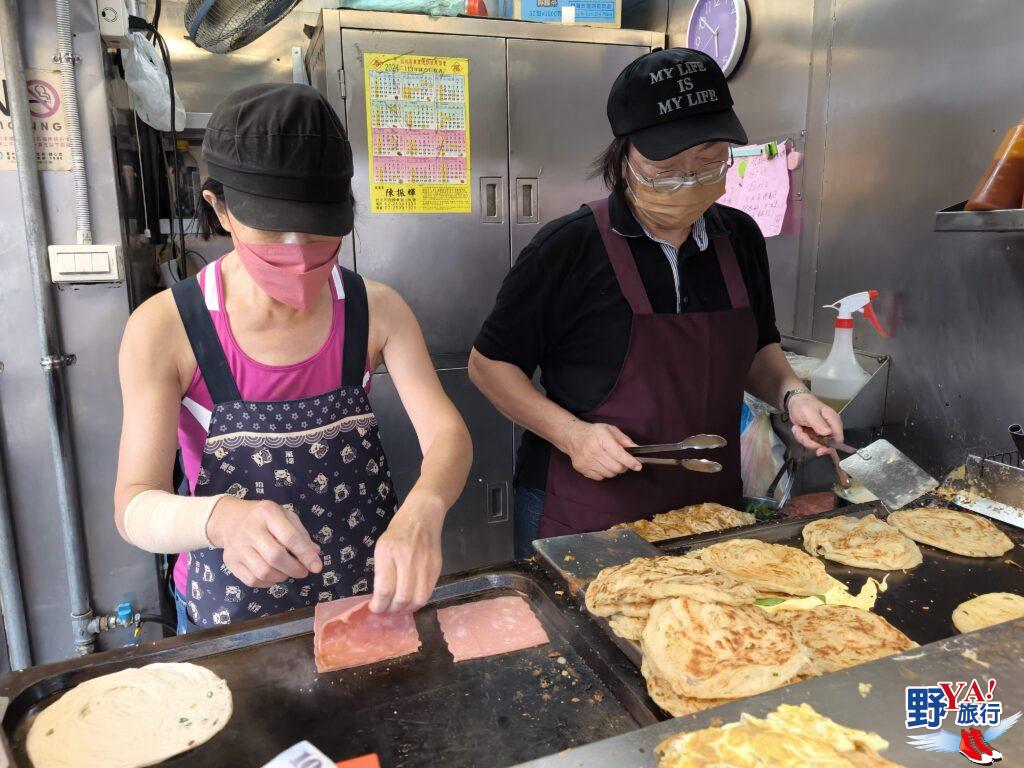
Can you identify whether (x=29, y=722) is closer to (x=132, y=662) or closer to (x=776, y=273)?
(x=132, y=662)

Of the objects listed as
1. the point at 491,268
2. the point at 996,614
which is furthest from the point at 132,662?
the point at 491,268

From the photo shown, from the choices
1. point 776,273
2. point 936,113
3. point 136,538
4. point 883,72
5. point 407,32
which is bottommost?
point 136,538

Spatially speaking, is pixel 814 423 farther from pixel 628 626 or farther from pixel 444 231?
pixel 444 231

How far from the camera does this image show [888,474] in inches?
75.8

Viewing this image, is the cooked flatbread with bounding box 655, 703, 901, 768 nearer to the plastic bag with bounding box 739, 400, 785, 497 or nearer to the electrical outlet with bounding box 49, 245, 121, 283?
the plastic bag with bounding box 739, 400, 785, 497

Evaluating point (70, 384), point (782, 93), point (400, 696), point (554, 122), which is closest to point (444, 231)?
point (554, 122)

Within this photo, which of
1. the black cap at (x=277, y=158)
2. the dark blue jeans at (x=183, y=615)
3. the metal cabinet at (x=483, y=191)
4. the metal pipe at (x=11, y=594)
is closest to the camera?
the black cap at (x=277, y=158)

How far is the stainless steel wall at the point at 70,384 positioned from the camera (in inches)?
91.1

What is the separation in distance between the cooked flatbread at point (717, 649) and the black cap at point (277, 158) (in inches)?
38.1

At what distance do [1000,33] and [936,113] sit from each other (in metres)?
0.29

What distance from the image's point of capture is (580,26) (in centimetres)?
350

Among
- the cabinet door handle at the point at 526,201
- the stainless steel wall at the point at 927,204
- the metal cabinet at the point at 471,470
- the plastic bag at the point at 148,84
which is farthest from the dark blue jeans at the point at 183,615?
the cabinet door handle at the point at 526,201

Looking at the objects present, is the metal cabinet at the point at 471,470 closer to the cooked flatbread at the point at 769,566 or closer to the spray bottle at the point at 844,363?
the spray bottle at the point at 844,363

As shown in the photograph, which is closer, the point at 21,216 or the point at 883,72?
the point at 21,216
